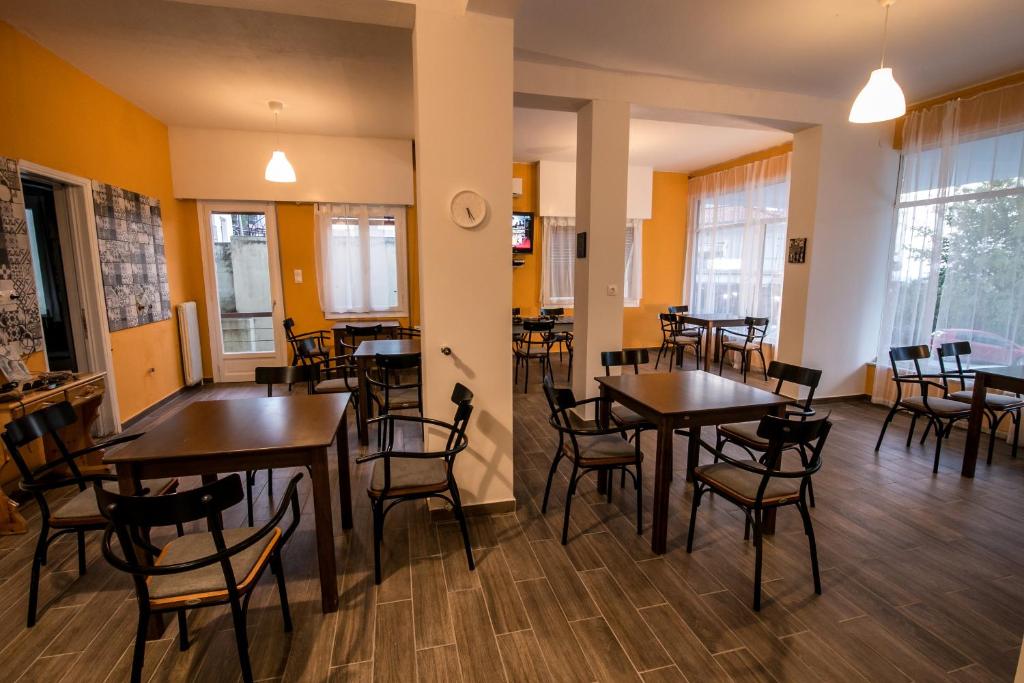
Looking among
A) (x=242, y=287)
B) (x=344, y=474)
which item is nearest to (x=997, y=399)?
(x=344, y=474)

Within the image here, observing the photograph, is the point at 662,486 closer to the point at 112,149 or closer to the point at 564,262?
the point at 112,149

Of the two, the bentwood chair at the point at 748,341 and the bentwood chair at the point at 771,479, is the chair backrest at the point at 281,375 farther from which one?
the bentwood chair at the point at 748,341

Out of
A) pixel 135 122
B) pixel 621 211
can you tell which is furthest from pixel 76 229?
pixel 621 211

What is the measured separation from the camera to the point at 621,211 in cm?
416

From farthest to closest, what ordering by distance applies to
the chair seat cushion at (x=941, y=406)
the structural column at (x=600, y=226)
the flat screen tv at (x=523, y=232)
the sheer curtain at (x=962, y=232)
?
the flat screen tv at (x=523, y=232) → the structural column at (x=600, y=226) → the sheer curtain at (x=962, y=232) → the chair seat cushion at (x=941, y=406)

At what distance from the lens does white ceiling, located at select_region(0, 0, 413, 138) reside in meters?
3.03

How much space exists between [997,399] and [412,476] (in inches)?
175

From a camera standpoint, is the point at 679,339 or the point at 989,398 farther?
the point at 679,339

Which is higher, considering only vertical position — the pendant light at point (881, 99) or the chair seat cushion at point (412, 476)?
the pendant light at point (881, 99)

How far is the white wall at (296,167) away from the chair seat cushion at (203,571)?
194 inches

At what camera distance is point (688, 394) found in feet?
8.71

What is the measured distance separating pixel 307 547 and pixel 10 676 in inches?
43.0

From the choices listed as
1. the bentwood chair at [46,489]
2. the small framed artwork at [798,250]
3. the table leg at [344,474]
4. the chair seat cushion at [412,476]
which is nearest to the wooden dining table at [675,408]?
the chair seat cushion at [412,476]

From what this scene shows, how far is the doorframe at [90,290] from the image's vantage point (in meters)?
3.80
